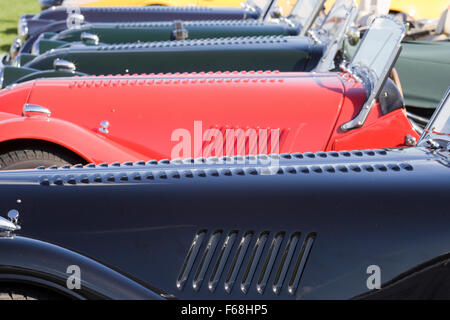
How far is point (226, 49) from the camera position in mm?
5766

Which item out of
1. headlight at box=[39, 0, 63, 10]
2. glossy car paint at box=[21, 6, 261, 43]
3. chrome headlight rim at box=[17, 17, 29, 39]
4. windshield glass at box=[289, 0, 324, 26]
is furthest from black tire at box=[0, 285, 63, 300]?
headlight at box=[39, 0, 63, 10]

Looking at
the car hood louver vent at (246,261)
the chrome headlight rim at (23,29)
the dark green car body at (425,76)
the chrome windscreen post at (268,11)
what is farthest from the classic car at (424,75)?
the chrome headlight rim at (23,29)

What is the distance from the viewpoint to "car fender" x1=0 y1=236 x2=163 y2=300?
7.03 ft

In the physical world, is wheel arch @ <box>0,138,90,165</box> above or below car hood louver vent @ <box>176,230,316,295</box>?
below

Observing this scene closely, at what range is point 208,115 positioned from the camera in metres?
4.26

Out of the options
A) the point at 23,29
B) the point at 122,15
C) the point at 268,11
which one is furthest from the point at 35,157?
the point at 122,15

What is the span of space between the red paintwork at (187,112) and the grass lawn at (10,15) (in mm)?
7409

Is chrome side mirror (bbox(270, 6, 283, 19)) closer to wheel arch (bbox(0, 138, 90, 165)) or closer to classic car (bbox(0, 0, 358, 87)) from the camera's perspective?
classic car (bbox(0, 0, 358, 87))

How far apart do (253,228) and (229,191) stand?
0.16 metres

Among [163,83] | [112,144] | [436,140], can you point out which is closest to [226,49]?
[163,83]

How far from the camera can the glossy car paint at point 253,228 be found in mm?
2311

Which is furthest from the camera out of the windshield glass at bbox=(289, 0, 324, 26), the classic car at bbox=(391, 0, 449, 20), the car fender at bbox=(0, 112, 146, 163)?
the classic car at bbox=(391, 0, 449, 20)

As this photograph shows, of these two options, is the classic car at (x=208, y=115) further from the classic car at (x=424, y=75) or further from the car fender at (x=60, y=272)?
the car fender at (x=60, y=272)
